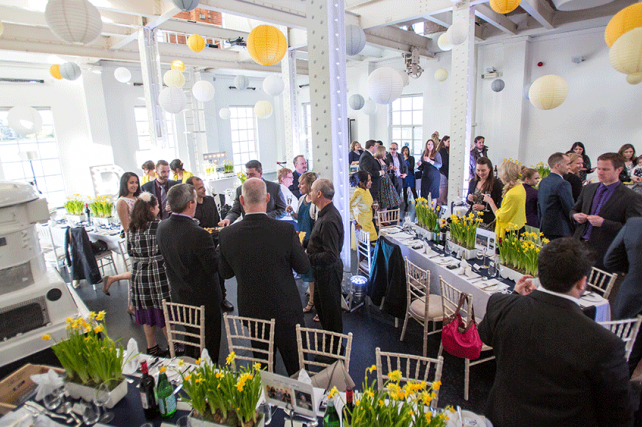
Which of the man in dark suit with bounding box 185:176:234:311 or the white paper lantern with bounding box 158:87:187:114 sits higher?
the white paper lantern with bounding box 158:87:187:114

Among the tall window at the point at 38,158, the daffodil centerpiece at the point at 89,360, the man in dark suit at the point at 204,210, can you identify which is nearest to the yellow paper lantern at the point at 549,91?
the man in dark suit at the point at 204,210

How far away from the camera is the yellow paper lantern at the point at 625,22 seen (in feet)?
11.7

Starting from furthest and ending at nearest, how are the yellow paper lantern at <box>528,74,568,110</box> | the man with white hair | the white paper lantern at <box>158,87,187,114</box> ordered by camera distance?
the white paper lantern at <box>158,87,187,114</box> → the yellow paper lantern at <box>528,74,568,110</box> → the man with white hair

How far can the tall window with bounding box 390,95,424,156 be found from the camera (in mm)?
12148

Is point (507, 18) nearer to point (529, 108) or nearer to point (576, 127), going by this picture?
point (529, 108)

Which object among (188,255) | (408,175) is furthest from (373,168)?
(188,255)

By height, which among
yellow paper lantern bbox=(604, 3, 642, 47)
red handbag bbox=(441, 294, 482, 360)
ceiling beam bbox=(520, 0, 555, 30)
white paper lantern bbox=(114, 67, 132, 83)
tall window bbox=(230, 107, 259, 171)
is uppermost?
ceiling beam bbox=(520, 0, 555, 30)

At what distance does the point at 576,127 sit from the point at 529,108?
3.99ft

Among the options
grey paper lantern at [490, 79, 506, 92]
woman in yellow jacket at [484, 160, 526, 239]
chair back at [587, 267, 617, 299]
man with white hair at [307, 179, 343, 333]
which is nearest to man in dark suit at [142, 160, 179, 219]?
man with white hair at [307, 179, 343, 333]

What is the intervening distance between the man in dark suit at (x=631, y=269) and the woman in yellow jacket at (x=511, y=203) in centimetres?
80

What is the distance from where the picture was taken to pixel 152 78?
7500 millimetres

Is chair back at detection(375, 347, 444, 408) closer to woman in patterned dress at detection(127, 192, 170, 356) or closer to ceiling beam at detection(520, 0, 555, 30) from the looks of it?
woman in patterned dress at detection(127, 192, 170, 356)

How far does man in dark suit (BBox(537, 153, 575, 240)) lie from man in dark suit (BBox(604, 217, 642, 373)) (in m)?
1.14

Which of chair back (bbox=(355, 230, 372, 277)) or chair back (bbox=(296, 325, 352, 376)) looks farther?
chair back (bbox=(355, 230, 372, 277))
